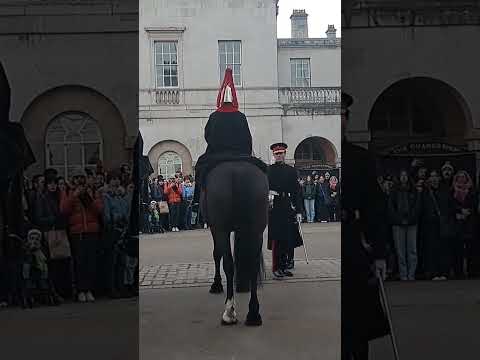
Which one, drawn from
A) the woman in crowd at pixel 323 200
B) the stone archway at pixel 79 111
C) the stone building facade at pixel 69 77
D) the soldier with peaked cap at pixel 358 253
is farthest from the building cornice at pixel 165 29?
the woman in crowd at pixel 323 200

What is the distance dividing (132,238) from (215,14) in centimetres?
122

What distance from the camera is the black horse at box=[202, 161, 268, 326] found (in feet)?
9.25

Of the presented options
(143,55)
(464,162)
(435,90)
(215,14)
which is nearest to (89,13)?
(143,55)

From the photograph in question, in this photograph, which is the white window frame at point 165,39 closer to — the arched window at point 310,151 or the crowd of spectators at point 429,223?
the arched window at point 310,151

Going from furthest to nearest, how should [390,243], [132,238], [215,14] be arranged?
[390,243] → [132,238] → [215,14]

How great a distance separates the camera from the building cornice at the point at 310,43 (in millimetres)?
2914

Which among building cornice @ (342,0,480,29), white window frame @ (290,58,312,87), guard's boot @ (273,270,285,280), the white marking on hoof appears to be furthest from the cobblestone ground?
building cornice @ (342,0,480,29)

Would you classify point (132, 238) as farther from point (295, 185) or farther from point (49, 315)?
point (295, 185)

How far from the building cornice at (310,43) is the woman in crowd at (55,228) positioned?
1.38m

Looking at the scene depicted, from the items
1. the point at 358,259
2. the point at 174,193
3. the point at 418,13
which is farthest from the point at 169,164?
the point at 418,13

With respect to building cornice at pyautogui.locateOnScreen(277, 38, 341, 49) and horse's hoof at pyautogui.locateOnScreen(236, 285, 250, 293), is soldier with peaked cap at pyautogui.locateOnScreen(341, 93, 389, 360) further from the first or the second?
horse's hoof at pyautogui.locateOnScreen(236, 285, 250, 293)

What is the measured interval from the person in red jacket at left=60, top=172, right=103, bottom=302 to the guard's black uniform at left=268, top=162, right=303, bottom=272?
91 centimetres

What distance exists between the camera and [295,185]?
288cm

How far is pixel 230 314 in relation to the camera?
2.89m
